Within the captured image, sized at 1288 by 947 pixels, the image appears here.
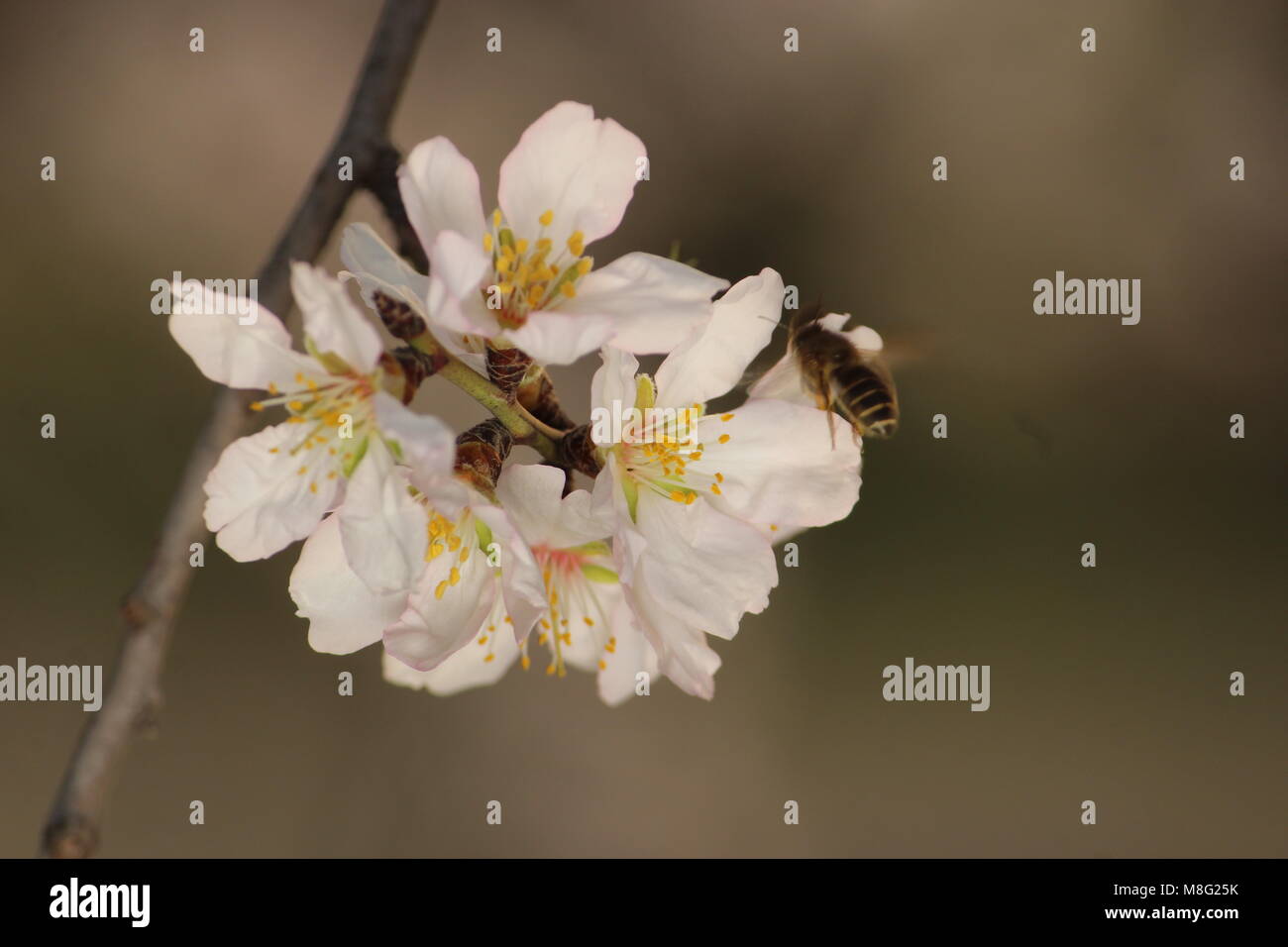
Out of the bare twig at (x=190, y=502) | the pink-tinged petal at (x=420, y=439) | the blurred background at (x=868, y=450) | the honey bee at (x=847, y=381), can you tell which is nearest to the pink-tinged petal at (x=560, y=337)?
the pink-tinged petal at (x=420, y=439)

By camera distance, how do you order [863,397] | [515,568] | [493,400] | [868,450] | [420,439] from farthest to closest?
[868,450]
[863,397]
[493,400]
[515,568]
[420,439]

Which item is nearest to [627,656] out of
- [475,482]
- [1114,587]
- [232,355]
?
[475,482]

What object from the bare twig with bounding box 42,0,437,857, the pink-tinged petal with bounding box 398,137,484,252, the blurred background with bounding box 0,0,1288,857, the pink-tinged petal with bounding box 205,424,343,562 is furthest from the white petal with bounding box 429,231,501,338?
the blurred background with bounding box 0,0,1288,857

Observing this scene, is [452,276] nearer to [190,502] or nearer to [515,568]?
[515,568]

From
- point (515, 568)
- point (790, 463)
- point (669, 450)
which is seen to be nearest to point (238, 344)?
point (515, 568)

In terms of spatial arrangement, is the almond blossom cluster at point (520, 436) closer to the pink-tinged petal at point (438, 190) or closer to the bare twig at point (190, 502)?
the pink-tinged petal at point (438, 190)
